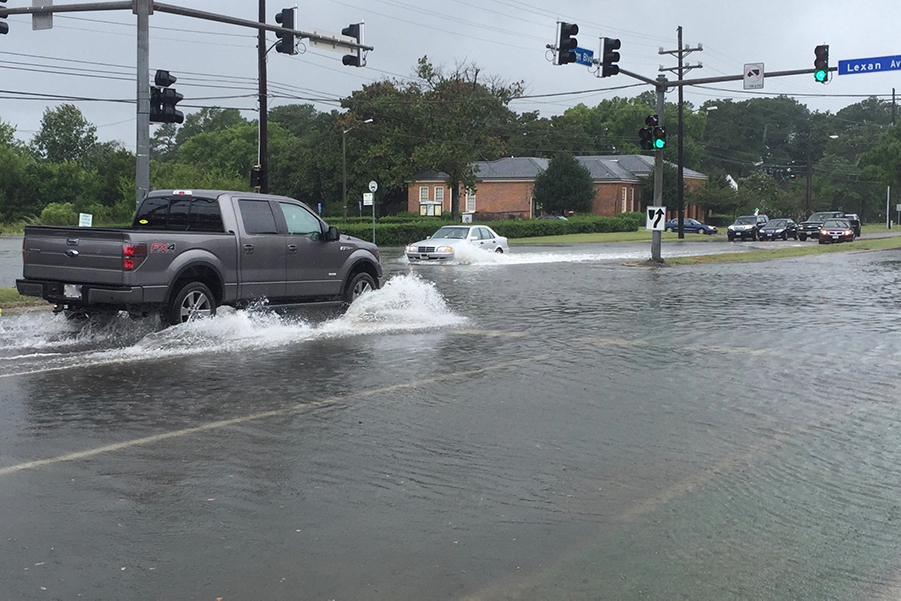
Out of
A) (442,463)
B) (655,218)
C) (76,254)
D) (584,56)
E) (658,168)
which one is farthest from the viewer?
(658,168)

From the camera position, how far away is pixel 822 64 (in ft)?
94.5

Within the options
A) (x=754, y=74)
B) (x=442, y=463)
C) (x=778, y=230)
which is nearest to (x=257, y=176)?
(x=754, y=74)

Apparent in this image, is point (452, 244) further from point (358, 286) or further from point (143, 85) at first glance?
point (358, 286)

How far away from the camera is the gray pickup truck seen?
12438 millimetres

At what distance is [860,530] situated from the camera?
5594 mm

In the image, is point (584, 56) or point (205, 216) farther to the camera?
point (584, 56)

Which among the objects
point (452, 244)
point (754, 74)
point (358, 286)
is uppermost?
point (754, 74)

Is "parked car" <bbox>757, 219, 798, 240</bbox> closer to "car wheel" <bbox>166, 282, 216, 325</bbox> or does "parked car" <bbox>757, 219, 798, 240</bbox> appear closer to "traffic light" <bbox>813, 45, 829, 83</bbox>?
"traffic light" <bbox>813, 45, 829, 83</bbox>

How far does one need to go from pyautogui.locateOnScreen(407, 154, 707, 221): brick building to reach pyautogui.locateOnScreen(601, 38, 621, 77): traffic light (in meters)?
60.3

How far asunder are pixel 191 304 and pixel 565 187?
74.0 metres

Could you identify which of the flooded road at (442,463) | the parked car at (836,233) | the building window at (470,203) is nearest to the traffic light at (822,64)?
the flooded road at (442,463)

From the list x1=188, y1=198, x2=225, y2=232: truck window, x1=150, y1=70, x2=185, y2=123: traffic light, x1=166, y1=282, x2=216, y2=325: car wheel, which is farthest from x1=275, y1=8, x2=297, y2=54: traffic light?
x1=166, y1=282, x2=216, y2=325: car wheel

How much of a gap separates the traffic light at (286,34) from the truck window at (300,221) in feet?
31.8

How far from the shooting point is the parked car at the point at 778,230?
207 ft
